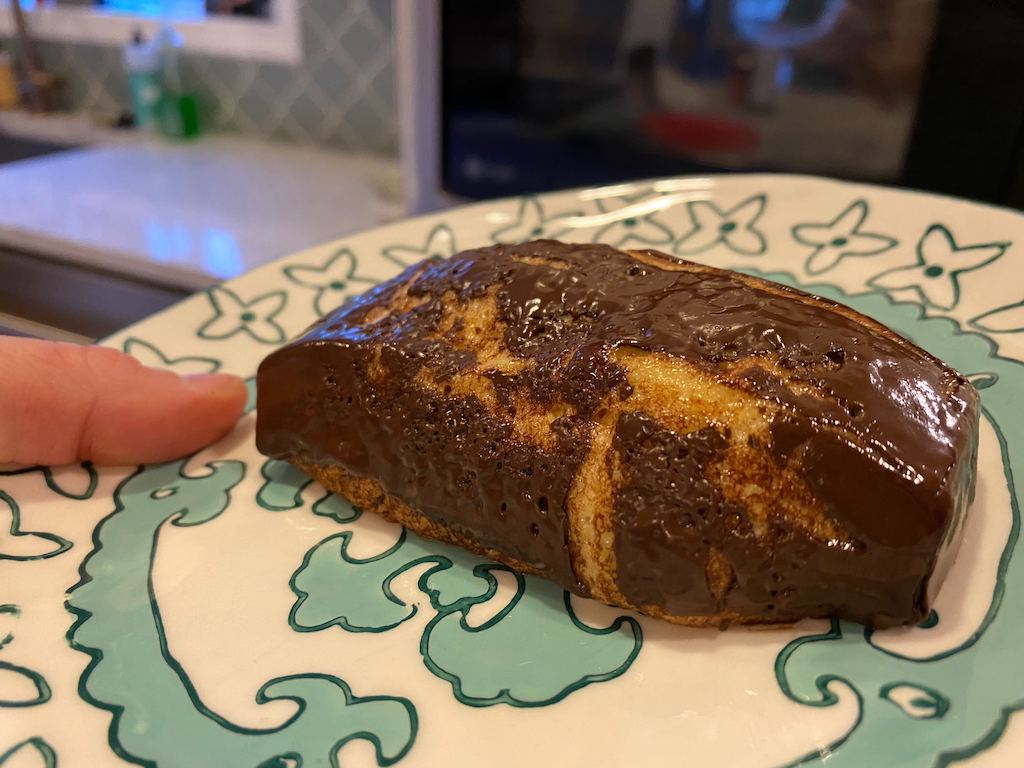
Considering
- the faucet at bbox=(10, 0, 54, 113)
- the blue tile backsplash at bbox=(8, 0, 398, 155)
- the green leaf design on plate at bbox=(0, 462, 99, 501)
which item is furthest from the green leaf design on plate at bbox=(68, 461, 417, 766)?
the faucet at bbox=(10, 0, 54, 113)

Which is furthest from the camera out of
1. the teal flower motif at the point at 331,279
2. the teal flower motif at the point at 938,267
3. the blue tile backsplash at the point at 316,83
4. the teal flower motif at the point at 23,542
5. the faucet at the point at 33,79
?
the faucet at the point at 33,79

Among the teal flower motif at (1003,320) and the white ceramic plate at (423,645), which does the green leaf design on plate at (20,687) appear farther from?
the teal flower motif at (1003,320)

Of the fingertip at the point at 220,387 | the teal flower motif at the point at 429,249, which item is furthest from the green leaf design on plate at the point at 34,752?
the teal flower motif at the point at 429,249

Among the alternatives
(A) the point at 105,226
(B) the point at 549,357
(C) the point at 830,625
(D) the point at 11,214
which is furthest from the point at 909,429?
(D) the point at 11,214

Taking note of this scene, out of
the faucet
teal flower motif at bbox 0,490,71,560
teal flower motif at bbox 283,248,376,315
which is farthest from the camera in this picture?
the faucet

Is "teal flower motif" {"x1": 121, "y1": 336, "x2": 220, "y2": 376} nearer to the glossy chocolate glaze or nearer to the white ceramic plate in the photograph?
the white ceramic plate

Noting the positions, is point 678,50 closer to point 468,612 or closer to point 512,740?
point 468,612
